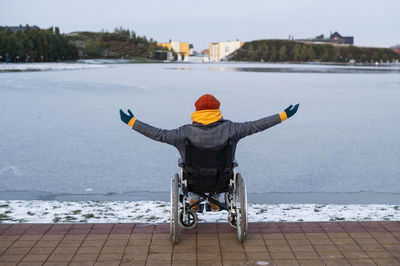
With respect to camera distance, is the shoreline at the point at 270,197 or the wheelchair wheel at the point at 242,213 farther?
the shoreline at the point at 270,197

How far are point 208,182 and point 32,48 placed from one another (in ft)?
305

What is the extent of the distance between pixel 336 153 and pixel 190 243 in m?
5.06

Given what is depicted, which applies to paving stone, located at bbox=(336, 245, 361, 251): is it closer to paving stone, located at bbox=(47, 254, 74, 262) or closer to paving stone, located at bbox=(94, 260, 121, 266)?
paving stone, located at bbox=(94, 260, 121, 266)

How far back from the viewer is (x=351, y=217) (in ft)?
14.6

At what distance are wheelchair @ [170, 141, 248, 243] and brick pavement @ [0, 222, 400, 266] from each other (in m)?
0.17

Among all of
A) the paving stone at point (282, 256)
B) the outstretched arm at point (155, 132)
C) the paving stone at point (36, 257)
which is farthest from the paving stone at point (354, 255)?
the paving stone at point (36, 257)


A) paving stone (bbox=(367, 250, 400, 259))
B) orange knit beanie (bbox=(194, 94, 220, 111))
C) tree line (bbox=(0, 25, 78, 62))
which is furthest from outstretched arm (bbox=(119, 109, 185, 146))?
tree line (bbox=(0, 25, 78, 62))

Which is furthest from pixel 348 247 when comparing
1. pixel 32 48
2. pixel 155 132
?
pixel 32 48

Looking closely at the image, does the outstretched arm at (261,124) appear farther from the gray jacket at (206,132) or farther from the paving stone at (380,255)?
the paving stone at (380,255)

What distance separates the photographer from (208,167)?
3701 mm

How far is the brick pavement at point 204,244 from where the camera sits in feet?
11.0

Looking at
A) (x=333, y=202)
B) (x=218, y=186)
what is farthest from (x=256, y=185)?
(x=218, y=186)

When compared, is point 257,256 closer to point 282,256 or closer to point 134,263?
point 282,256

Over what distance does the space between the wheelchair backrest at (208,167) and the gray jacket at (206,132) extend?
0.06m
